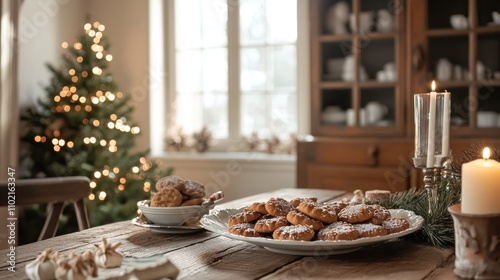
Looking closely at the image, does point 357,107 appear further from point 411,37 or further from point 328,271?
point 328,271

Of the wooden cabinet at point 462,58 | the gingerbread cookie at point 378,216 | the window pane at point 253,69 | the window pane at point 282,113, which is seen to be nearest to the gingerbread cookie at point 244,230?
the gingerbread cookie at point 378,216

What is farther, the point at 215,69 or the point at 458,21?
the point at 215,69

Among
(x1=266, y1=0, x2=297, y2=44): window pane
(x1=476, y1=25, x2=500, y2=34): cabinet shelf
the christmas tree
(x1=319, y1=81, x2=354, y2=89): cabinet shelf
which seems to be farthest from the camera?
(x1=266, y1=0, x2=297, y2=44): window pane

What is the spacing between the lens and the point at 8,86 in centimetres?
373

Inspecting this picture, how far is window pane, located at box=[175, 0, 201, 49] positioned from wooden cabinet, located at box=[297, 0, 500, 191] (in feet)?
3.48

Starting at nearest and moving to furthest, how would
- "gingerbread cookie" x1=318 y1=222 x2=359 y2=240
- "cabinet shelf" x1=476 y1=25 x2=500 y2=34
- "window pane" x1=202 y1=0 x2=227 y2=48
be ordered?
1. "gingerbread cookie" x1=318 y1=222 x2=359 y2=240
2. "cabinet shelf" x1=476 y1=25 x2=500 y2=34
3. "window pane" x1=202 y1=0 x2=227 y2=48

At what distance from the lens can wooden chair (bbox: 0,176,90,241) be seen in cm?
172

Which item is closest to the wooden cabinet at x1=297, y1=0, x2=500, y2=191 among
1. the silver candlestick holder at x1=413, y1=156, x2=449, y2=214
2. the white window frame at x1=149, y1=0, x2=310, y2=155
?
the white window frame at x1=149, y1=0, x2=310, y2=155

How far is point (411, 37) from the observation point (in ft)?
11.1

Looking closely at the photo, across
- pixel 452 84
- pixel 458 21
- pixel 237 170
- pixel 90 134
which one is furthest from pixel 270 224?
pixel 237 170

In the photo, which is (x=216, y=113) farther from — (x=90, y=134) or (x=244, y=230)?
(x=244, y=230)

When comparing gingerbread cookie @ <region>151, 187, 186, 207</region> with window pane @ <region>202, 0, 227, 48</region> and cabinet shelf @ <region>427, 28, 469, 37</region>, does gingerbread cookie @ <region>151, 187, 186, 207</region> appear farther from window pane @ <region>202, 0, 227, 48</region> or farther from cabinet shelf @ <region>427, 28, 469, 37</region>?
Answer: window pane @ <region>202, 0, 227, 48</region>

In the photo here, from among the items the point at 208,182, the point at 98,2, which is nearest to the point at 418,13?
the point at 208,182

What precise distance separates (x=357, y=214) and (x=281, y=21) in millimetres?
2959
